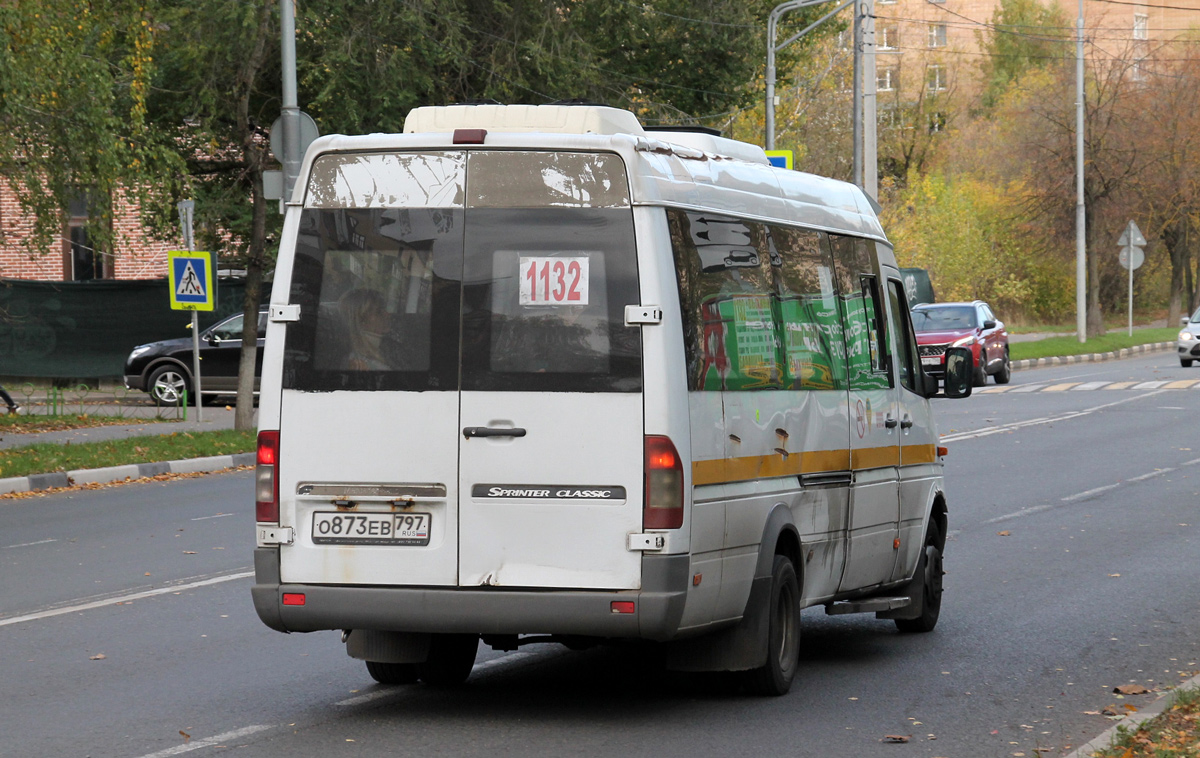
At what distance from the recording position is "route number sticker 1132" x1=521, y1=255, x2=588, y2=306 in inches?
270

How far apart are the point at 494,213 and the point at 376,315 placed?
2.12 ft

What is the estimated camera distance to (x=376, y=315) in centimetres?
702

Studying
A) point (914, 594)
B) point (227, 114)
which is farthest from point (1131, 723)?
point (227, 114)

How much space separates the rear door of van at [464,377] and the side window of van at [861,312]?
2.22 metres

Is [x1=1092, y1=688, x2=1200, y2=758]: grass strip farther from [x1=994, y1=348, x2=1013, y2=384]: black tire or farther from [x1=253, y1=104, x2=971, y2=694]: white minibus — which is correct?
[x1=994, y1=348, x2=1013, y2=384]: black tire

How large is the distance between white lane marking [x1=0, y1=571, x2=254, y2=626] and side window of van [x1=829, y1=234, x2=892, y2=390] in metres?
4.67

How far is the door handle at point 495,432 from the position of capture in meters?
6.82

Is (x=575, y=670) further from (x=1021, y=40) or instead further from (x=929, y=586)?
(x=1021, y=40)

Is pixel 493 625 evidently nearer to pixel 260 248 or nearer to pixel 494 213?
pixel 494 213

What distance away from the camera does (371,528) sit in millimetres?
6930

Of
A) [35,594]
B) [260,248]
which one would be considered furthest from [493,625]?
[260,248]

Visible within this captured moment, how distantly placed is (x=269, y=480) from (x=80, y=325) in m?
29.3

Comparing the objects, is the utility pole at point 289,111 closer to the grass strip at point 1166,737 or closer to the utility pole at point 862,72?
the grass strip at point 1166,737

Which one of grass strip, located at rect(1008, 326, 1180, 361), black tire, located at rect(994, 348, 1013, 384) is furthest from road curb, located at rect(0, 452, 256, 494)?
grass strip, located at rect(1008, 326, 1180, 361)
